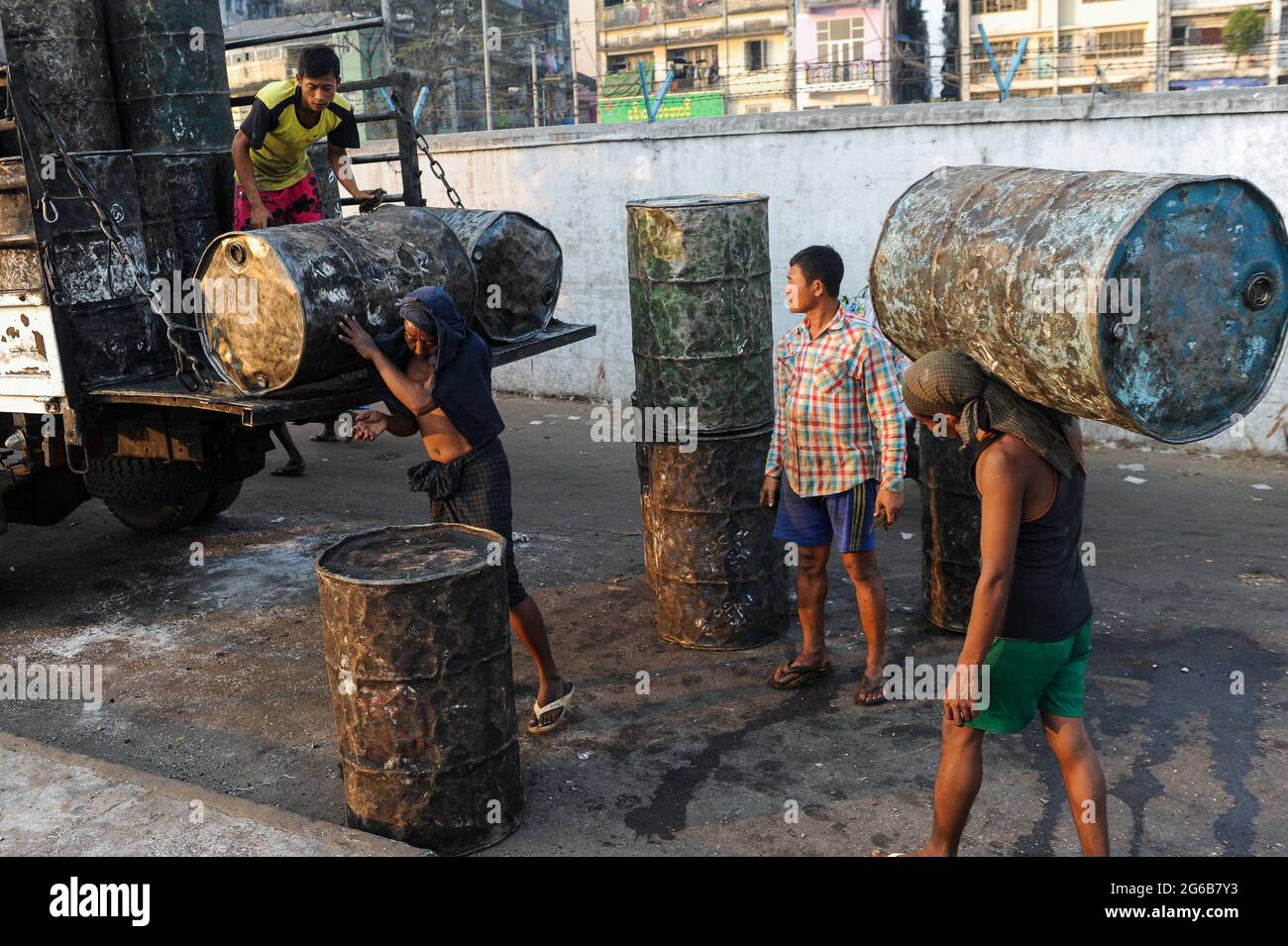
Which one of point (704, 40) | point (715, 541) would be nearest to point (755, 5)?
point (704, 40)

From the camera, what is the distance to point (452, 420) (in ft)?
14.8

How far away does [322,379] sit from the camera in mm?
4809

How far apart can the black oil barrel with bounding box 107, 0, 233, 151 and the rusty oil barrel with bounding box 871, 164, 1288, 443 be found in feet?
13.5

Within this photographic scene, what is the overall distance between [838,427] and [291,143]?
311 cm

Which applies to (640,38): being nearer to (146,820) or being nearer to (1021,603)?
(146,820)

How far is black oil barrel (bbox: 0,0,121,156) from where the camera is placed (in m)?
5.48

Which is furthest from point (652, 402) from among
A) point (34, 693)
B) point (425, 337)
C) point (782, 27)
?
point (782, 27)

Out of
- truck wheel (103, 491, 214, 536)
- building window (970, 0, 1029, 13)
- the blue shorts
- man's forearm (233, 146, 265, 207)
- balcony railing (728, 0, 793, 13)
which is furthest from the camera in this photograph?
balcony railing (728, 0, 793, 13)

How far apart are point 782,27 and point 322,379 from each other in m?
31.7

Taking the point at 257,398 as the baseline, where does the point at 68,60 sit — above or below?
above

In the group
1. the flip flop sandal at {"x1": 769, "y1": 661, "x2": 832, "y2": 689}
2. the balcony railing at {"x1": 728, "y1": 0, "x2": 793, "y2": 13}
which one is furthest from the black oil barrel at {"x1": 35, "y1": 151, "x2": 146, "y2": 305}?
the balcony railing at {"x1": 728, "y1": 0, "x2": 793, "y2": 13}

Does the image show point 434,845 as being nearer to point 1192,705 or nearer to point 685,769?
point 685,769

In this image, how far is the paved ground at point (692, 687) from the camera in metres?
3.96

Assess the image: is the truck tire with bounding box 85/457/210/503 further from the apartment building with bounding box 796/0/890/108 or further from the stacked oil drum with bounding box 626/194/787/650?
the apartment building with bounding box 796/0/890/108
